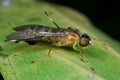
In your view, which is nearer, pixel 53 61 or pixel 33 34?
pixel 53 61

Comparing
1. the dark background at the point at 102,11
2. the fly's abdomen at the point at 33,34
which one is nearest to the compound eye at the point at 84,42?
the fly's abdomen at the point at 33,34

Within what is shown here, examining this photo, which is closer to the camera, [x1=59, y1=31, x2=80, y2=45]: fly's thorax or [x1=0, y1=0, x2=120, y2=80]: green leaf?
[x1=0, y1=0, x2=120, y2=80]: green leaf

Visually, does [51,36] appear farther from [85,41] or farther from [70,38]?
[85,41]

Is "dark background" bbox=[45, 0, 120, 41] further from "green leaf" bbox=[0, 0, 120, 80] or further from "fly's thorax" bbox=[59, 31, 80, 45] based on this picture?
"fly's thorax" bbox=[59, 31, 80, 45]

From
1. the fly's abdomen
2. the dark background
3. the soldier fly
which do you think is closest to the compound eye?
the soldier fly

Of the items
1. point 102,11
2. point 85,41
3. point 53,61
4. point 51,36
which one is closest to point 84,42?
point 85,41

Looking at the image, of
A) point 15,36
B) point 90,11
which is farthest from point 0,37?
point 90,11

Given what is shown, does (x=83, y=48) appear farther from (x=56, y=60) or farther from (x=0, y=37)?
(x=0, y=37)
